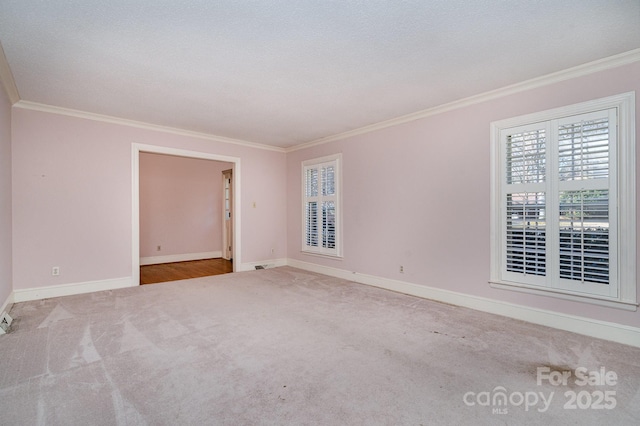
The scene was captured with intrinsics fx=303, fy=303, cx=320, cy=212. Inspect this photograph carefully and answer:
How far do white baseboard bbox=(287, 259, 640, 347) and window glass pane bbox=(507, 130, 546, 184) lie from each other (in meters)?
1.38

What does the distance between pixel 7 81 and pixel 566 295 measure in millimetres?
6042

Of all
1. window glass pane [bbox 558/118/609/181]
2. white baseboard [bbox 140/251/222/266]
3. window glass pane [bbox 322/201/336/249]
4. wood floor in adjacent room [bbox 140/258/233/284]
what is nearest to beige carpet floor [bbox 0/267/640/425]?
window glass pane [bbox 558/118/609/181]

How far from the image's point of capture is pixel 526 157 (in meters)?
3.26

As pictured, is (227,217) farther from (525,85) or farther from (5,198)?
(525,85)

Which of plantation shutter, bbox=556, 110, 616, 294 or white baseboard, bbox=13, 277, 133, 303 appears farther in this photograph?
white baseboard, bbox=13, 277, 133, 303

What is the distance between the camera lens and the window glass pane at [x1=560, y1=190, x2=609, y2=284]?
9.07ft

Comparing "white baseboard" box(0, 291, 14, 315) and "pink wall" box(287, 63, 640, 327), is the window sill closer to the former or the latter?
"pink wall" box(287, 63, 640, 327)

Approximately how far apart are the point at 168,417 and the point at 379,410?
1193 mm

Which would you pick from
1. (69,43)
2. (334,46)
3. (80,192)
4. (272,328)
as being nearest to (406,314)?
(272,328)

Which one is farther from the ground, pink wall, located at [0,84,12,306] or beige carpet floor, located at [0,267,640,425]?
pink wall, located at [0,84,12,306]

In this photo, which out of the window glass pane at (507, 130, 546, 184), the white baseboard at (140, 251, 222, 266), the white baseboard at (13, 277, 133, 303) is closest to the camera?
the window glass pane at (507, 130, 546, 184)

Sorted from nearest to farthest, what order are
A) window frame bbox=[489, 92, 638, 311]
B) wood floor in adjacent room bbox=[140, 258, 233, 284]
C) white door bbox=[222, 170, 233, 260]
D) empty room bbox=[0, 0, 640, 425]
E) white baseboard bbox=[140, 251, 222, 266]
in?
1. empty room bbox=[0, 0, 640, 425]
2. window frame bbox=[489, 92, 638, 311]
3. wood floor in adjacent room bbox=[140, 258, 233, 284]
4. white baseboard bbox=[140, 251, 222, 266]
5. white door bbox=[222, 170, 233, 260]

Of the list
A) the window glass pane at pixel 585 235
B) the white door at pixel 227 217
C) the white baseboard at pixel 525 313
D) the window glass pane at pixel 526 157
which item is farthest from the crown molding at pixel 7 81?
the window glass pane at pixel 585 235

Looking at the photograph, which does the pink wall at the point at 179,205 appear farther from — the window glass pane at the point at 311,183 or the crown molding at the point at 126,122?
the window glass pane at the point at 311,183
